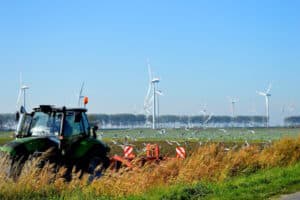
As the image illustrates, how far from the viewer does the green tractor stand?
1581 cm

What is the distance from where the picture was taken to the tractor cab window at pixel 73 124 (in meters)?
16.7

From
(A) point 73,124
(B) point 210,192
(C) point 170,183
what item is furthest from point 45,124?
(B) point 210,192

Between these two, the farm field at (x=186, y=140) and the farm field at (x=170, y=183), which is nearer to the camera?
the farm field at (x=170, y=183)

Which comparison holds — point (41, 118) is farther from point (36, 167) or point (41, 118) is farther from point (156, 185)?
point (156, 185)

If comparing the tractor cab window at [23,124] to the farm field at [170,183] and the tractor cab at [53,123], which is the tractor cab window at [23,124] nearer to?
the tractor cab at [53,123]

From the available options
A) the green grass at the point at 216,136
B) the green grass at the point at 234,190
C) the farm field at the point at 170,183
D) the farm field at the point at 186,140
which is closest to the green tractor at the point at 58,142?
the farm field at the point at 170,183

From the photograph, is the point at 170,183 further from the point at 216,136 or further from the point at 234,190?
the point at 216,136

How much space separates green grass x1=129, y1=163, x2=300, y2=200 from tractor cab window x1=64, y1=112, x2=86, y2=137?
12.9 feet

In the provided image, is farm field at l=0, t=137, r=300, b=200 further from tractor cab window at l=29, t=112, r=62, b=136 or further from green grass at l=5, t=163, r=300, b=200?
tractor cab window at l=29, t=112, r=62, b=136

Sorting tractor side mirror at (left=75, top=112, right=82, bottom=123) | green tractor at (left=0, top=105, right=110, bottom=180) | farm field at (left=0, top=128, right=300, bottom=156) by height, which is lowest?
farm field at (left=0, top=128, right=300, bottom=156)

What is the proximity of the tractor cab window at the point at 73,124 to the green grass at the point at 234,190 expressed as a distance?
392cm

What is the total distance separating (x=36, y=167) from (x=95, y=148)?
344cm

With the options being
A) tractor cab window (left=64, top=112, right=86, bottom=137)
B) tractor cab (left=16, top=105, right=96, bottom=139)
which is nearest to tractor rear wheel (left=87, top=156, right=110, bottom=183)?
tractor cab (left=16, top=105, right=96, bottom=139)

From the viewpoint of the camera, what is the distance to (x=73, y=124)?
56.3 ft
